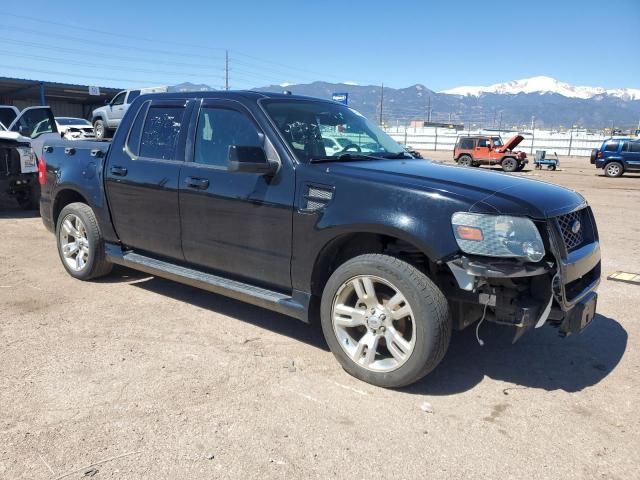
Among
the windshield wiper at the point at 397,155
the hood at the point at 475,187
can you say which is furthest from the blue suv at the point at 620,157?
the hood at the point at 475,187

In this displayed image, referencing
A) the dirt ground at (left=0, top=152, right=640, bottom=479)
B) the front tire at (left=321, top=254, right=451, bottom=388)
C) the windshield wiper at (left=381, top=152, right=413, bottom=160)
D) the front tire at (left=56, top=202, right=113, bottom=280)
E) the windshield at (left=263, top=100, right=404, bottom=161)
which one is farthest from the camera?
the front tire at (left=56, top=202, right=113, bottom=280)

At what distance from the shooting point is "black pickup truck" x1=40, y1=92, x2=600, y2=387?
310 cm

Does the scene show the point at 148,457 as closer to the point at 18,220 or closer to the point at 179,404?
the point at 179,404

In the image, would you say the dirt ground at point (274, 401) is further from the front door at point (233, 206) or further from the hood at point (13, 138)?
the hood at point (13, 138)

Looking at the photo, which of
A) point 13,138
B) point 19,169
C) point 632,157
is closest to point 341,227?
point 19,169

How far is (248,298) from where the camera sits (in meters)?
3.99

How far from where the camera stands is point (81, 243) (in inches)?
216

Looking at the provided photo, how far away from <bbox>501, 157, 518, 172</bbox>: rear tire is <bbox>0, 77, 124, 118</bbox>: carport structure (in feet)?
85.1

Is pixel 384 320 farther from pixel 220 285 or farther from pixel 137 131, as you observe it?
pixel 137 131

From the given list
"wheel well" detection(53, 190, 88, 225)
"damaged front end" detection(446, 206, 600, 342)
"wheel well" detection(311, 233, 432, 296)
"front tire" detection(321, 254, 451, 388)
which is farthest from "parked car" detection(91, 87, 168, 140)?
"damaged front end" detection(446, 206, 600, 342)

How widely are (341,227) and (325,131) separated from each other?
1147mm

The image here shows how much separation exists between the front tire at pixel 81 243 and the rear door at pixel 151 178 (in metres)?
0.38

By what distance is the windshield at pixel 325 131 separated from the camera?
3.95m

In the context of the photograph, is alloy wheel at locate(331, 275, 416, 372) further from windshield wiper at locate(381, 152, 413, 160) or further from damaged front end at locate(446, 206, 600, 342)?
windshield wiper at locate(381, 152, 413, 160)
